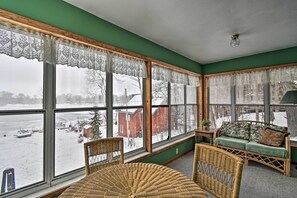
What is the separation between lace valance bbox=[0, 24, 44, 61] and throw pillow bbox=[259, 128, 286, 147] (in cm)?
407

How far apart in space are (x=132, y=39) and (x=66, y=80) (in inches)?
51.8

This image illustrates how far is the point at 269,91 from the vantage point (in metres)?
3.76

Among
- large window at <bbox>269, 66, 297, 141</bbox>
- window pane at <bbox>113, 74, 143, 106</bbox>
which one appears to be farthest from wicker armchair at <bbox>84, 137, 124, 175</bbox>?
large window at <bbox>269, 66, 297, 141</bbox>

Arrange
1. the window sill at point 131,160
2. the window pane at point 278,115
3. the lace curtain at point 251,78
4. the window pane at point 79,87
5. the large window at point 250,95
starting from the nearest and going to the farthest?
the window sill at point 131,160
the window pane at point 79,87
the window pane at point 278,115
the lace curtain at point 251,78
the large window at point 250,95

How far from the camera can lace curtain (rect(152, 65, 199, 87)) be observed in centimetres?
324

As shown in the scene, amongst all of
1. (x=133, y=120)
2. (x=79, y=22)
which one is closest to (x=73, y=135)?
(x=133, y=120)

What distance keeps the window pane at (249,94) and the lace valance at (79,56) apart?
3.77 metres

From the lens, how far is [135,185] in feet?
3.85

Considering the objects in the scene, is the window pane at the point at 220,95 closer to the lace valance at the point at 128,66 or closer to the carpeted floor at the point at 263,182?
the carpeted floor at the point at 263,182

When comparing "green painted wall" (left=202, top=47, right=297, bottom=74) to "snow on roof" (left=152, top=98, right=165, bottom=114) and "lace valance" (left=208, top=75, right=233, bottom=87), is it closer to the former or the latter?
"lace valance" (left=208, top=75, right=233, bottom=87)

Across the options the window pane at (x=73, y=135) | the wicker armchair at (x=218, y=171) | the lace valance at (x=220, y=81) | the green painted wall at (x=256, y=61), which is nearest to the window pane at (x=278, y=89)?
the green painted wall at (x=256, y=61)

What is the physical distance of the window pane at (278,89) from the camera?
138 inches

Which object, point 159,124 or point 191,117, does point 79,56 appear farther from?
point 191,117

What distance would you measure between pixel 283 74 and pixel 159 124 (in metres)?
3.01
